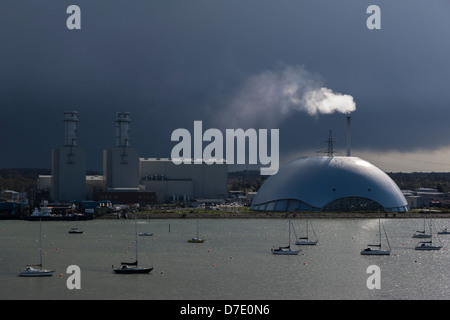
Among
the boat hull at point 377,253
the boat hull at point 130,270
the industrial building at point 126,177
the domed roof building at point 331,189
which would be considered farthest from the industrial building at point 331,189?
the boat hull at point 130,270

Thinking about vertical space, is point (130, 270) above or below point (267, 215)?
below

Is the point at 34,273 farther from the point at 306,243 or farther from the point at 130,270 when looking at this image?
the point at 306,243

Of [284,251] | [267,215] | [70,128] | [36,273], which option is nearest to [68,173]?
[70,128]

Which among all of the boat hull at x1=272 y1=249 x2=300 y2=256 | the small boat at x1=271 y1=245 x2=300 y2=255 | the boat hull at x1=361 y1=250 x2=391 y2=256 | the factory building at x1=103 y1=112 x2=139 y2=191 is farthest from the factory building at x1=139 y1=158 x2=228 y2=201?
the boat hull at x1=361 y1=250 x2=391 y2=256

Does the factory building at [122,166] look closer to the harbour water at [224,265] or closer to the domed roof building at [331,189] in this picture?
the domed roof building at [331,189]

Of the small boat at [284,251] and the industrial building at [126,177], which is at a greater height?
the industrial building at [126,177]

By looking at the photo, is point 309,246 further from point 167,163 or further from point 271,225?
point 167,163
